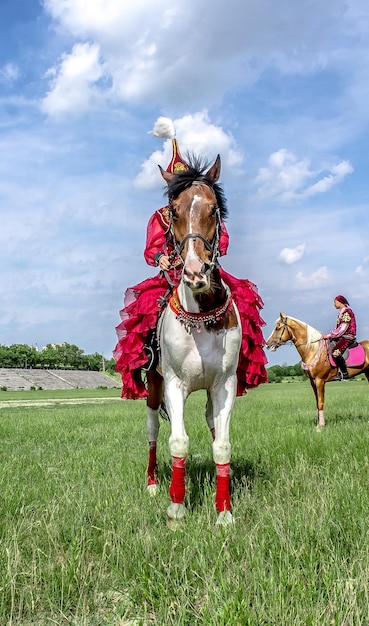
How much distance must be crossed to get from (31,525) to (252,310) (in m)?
2.87

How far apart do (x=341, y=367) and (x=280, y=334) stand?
1850 mm

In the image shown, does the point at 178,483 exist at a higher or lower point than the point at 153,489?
higher

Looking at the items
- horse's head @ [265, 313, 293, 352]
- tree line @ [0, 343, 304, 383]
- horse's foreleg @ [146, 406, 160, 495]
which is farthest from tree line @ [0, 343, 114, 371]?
horse's foreleg @ [146, 406, 160, 495]

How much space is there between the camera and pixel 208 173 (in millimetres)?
4566

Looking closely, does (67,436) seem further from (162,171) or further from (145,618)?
(145,618)

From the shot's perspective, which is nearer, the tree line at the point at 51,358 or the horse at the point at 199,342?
the horse at the point at 199,342

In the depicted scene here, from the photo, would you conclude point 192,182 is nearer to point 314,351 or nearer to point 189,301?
point 189,301

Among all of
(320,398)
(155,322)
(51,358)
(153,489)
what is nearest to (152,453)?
(153,489)

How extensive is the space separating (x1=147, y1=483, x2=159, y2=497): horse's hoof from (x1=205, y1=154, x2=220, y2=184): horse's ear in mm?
3032

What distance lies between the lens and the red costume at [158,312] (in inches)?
209

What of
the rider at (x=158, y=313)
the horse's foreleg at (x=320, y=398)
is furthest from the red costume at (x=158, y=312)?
the horse's foreleg at (x=320, y=398)

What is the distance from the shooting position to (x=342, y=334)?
13.3 m

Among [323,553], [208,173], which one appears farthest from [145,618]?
[208,173]

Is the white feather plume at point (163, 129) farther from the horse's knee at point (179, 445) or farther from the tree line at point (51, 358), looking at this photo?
the tree line at point (51, 358)
